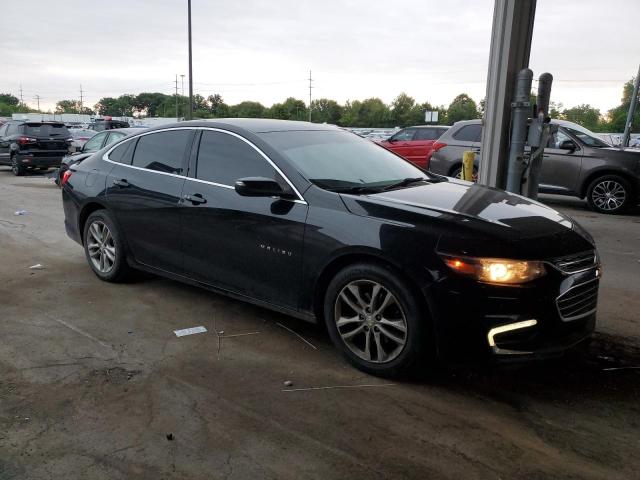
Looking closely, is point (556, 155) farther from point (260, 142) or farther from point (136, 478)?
point (136, 478)

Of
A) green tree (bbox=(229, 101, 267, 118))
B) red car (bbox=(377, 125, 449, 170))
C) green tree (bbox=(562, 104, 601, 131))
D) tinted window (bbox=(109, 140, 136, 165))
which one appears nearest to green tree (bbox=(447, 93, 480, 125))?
green tree (bbox=(562, 104, 601, 131))

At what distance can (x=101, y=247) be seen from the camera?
538 centimetres

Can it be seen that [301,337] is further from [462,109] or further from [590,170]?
[462,109]

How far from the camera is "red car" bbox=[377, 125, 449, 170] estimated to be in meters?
14.4

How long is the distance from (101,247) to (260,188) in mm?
2395

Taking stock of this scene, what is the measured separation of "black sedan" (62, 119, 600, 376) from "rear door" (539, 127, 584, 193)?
7.12 m

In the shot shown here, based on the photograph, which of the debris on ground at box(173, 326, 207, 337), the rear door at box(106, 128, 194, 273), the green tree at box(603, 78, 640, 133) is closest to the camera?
the debris on ground at box(173, 326, 207, 337)

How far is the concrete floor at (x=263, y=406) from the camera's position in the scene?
8.64 feet

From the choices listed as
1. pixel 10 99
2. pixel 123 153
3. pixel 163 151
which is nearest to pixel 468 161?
pixel 163 151

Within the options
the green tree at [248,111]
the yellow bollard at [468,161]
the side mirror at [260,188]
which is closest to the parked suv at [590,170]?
the yellow bollard at [468,161]

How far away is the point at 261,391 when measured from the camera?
3346mm

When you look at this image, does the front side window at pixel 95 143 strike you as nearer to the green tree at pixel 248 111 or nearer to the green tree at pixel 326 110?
the green tree at pixel 248 111

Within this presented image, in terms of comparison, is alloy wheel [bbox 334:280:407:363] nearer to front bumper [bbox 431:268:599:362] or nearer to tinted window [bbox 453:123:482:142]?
front bumper [bbox 431:268:599:362]

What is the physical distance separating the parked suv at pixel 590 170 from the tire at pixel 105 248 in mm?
8259
